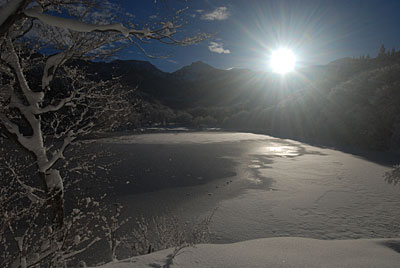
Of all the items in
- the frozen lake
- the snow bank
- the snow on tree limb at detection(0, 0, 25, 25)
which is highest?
the snow on tree limb at detection(0, 0, 25, 25)

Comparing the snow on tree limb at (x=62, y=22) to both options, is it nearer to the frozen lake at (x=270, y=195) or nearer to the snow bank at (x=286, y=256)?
the frozen lake at (x=270, y=195)

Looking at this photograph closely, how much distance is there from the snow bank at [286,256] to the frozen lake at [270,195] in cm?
193

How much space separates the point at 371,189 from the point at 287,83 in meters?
67.0

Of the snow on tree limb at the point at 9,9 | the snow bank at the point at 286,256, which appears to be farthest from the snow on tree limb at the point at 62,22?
the snow bank at the point at 286,256

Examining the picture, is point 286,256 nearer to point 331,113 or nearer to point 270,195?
point 270,195

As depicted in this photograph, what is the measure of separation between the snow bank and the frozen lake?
1932 mm

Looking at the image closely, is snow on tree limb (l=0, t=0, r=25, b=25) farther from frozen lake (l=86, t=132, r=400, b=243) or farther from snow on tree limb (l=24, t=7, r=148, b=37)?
frozen lake (l=86, t=132, r=400, b=243)

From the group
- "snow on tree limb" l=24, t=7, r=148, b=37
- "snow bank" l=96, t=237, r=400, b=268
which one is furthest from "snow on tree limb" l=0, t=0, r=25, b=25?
"snow bank" l=96, t=237, r=400, b=268

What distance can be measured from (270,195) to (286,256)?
5363 millimetres

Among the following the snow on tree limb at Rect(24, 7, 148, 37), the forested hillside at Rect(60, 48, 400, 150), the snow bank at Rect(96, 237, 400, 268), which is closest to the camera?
the snow on tree limb at Rect(24, 7, 148, 37)

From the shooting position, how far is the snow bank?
105 inches

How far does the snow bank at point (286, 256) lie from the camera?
2.68 m

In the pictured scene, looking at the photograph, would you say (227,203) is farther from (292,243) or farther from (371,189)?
(371,189)

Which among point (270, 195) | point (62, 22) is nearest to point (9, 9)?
point (62, 22)
